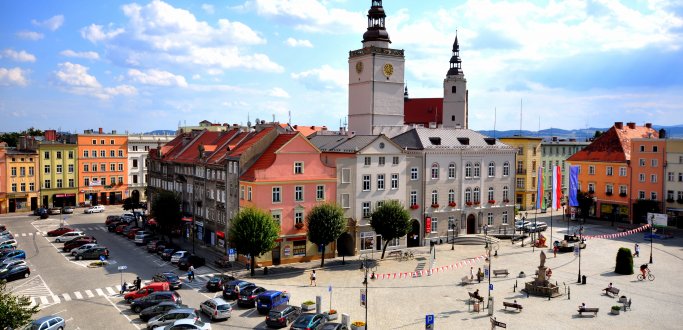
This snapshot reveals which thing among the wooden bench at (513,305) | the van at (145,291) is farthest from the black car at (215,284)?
the wooden bench at (513,305)

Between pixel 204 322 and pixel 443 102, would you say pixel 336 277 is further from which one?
pixel 443 102

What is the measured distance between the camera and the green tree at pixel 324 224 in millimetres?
52938

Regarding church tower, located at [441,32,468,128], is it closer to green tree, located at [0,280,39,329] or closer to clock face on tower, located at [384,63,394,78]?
clock face on tower, located at [384,63,394,78]

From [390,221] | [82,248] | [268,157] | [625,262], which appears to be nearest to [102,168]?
[82,248]

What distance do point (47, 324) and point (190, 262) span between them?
1922 cm

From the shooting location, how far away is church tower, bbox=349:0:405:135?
76.4 m

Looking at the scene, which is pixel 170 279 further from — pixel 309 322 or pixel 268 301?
pixel 309 322

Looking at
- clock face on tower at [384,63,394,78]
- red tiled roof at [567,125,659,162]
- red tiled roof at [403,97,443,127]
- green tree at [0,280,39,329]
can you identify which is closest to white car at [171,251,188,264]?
green tree at [0,280,39,329]

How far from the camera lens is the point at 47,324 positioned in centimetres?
3331

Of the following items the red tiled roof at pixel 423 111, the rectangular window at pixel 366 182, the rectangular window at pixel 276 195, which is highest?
the red tiled roof at pixel 423 111

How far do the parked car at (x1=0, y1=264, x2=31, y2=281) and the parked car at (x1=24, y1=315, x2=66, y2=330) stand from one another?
54.9 ft

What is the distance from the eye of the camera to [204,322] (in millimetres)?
35844

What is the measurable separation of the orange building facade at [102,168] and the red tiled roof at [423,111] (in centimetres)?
5297

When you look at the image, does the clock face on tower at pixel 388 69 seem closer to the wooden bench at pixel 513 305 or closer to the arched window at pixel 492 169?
the arched window at pixel 492 169
